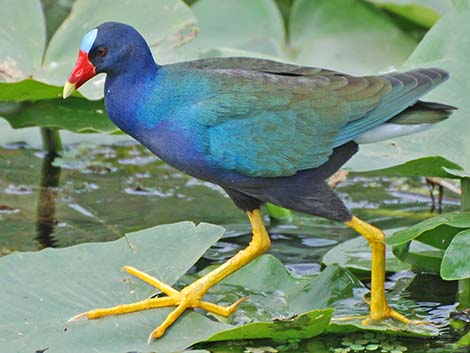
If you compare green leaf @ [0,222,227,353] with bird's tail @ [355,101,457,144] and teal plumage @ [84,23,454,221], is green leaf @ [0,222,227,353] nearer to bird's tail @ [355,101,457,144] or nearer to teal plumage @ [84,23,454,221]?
teal plumage @ [84,23,454,221]

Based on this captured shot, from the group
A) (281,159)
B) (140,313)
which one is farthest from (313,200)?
(140,313)

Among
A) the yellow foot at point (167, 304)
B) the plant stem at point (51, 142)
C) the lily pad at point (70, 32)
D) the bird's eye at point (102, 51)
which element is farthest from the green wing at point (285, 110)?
the plant stem at point (51, 142)

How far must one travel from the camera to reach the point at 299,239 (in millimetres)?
4070

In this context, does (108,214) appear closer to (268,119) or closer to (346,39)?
(268,119)

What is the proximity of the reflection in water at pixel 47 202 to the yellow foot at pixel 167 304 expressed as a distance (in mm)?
782

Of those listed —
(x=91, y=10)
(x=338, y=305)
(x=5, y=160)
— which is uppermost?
(x=91, y=10)

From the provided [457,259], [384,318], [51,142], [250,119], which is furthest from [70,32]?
[457,259]

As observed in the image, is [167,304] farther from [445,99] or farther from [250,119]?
[445,99]

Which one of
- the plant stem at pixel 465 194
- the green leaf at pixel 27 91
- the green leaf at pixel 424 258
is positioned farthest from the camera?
the green leaf at pixel 27 91

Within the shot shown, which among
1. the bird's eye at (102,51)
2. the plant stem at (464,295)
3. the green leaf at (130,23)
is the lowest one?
the plant stem at (464,295)

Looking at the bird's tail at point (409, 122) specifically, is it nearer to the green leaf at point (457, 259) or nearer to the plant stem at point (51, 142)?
the green leaf at point (457, 259)

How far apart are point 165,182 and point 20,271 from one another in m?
1.48

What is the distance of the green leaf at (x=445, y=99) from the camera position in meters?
3.47

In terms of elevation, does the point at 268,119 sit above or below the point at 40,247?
above
